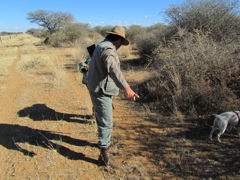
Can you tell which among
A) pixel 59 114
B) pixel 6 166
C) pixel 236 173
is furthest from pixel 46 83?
pixel 236 173

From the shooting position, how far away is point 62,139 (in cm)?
409

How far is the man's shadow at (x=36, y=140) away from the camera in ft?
12.0

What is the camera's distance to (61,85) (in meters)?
7.57

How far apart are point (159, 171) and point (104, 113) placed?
1.09 m

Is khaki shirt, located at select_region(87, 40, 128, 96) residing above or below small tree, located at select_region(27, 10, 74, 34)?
below

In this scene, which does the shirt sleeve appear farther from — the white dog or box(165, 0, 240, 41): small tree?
box(165, 0, 240, 41): small tree

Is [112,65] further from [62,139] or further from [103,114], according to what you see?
[62,139]

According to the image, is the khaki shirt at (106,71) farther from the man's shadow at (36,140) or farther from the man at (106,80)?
the man's shadow at (36,140)

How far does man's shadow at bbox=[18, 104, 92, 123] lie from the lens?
4.98 m

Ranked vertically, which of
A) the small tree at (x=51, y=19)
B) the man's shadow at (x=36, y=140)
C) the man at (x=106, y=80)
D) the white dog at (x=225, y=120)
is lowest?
the man's shadow at (x=36, y=140)

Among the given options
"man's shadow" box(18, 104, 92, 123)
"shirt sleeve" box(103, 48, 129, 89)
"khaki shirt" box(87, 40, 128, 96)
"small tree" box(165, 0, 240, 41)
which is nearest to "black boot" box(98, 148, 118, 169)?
"khaki shirt" box(87, 40, 128, 96)

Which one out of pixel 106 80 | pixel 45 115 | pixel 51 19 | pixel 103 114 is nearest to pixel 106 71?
pixel 106 80

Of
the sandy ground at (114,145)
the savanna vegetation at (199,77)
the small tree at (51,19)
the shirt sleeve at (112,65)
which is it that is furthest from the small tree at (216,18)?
the small tree at (51,19)

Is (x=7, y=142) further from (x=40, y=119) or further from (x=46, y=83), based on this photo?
(x=46, y=83)
